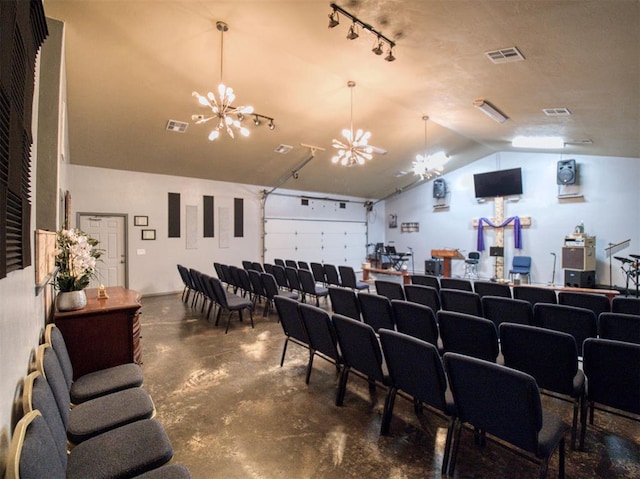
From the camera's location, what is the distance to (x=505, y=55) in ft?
12.0

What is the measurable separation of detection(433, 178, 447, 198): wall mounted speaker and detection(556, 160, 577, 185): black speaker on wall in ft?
11.4

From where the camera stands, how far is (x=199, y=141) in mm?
7152

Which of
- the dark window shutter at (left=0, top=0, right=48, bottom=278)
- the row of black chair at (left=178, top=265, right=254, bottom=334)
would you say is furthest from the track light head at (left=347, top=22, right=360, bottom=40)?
the row of black chair at (left=178, top=265, right=254, bottom=334)

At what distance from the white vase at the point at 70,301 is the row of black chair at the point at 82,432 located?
60 centimetres

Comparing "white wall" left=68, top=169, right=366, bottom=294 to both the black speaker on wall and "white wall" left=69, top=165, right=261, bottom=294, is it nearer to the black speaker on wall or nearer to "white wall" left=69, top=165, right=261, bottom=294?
"white wall" left=69, top=165, right=261, bottom=294

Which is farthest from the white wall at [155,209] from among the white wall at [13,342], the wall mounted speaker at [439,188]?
the wall mounted speaker at [439,188]

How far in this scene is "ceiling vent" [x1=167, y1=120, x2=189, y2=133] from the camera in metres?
6.29

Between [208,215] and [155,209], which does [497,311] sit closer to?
[208,215]

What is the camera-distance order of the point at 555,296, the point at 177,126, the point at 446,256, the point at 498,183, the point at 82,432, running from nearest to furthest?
the point at 82,432
the point at 555,296
the point at 177,126
the point at 498,183
the point at 446,256

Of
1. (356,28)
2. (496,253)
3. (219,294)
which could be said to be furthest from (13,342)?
(496,253)

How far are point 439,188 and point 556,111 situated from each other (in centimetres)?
658

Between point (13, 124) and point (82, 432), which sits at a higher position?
point (13, 124)

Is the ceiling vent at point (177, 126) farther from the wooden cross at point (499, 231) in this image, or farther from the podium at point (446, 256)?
the wooden cross at point (499, 231)

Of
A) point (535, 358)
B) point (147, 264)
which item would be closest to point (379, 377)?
point (535, 358)
